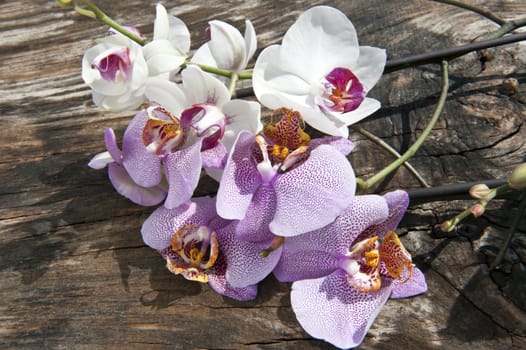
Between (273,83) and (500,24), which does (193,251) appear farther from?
(500,24)

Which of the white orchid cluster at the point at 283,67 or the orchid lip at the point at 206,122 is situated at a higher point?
the white orchid cluster at the point at 283,67

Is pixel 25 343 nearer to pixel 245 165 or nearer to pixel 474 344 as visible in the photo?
pixel 245 165

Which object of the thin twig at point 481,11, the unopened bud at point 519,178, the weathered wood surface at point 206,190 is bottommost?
the weathered wood surface at point 206,190

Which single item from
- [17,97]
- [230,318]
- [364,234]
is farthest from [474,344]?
[17,97]

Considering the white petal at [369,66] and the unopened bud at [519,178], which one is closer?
the unopened bud at [519,178]

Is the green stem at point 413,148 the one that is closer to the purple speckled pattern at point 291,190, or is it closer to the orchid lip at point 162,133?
the purple speckled pattern at point 291,190

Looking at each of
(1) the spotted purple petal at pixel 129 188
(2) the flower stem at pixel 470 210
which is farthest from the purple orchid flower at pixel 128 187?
(2) the flower stem at pixel 470 210

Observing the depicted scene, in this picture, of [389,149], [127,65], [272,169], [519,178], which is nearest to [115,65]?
[127,65]
